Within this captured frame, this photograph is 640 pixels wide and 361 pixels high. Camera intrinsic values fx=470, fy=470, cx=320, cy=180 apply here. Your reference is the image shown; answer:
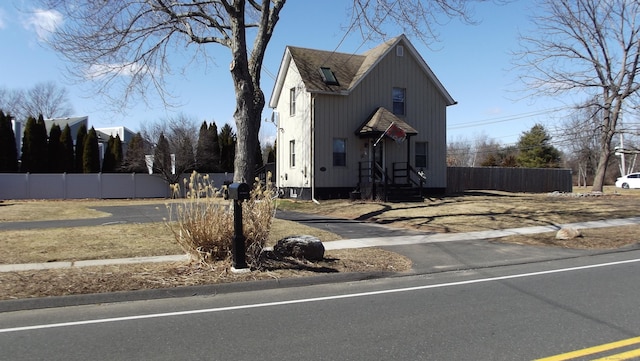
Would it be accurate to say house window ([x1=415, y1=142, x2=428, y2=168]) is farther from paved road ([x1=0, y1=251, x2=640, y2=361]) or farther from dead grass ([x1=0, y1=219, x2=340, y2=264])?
paved road ([x1=0, y1=251, x2=640, y2=361])

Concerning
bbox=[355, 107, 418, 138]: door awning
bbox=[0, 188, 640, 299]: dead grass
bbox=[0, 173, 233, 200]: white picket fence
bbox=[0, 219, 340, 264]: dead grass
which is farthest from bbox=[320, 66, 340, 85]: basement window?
bbox=[0, 173, 233, 200]: white picket fence

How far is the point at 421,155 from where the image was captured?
26672mm

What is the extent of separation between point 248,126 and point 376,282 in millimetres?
6550

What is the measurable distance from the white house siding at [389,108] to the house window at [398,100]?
0.90ft

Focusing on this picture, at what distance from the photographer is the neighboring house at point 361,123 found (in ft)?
78.1

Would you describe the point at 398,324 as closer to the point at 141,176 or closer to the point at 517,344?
the point at 517,344

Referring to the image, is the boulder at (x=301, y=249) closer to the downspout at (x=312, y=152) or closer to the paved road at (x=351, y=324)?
the paved road at (x=351, y=324)

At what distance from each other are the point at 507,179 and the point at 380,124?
18.7m

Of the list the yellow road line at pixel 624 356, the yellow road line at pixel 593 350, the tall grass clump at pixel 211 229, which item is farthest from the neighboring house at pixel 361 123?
the yellow road line at pixel 624 356

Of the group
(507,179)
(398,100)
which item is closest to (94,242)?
(398,100)

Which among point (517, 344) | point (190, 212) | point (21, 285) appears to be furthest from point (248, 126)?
point (517, 344)

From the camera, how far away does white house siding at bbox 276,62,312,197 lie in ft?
80.2

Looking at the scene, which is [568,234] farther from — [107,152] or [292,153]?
[107,152]

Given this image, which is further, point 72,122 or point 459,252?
point 72,122
